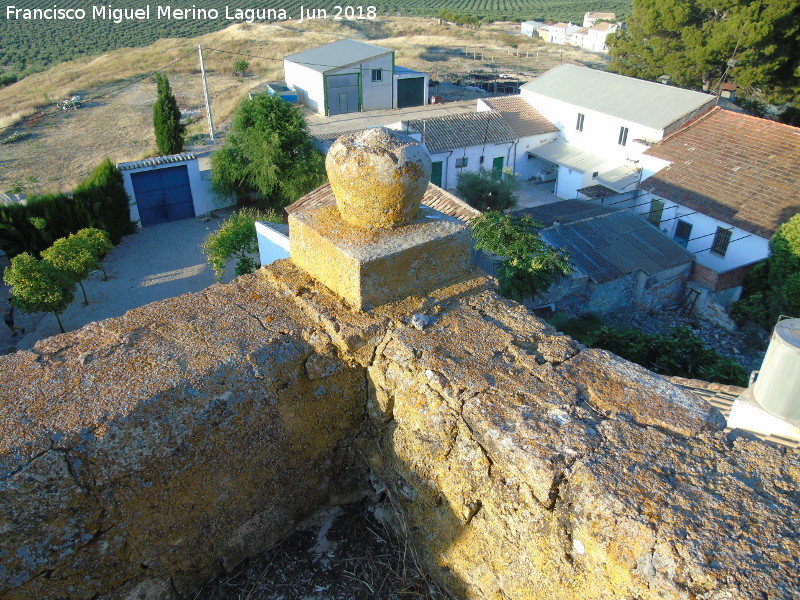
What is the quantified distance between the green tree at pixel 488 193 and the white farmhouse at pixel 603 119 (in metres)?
3.65

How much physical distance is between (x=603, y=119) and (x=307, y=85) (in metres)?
15.2

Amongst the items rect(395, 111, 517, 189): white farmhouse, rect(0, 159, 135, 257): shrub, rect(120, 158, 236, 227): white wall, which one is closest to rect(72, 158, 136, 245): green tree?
rect(0, 159, 135, 257): shrub

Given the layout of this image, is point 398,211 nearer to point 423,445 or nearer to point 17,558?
point 423,445

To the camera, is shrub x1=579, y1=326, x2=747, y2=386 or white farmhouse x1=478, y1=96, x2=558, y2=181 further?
white farmhouse x1=478, y1=96, x2=558, y2=181

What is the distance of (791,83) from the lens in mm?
24812

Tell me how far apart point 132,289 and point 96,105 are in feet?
79.0

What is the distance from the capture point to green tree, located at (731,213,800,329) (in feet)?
52.1

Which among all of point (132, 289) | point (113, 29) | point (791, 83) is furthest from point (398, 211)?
point (113, 29)

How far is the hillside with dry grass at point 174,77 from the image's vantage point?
87.9 feet

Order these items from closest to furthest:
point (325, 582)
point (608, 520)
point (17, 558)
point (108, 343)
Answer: point (608, 520) < point (17, 558) < point (108, 343) < point (325, 582)

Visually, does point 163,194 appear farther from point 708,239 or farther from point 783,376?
point 783,376

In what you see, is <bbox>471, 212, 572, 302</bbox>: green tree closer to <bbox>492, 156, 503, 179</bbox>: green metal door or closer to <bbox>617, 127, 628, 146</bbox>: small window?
<bbox>492, 156, 503, 179</bbox>: green metal door

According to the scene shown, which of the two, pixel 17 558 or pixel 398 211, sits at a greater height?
pixel 398 211

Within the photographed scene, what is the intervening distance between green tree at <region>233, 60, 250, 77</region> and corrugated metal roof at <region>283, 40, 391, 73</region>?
9.60m
